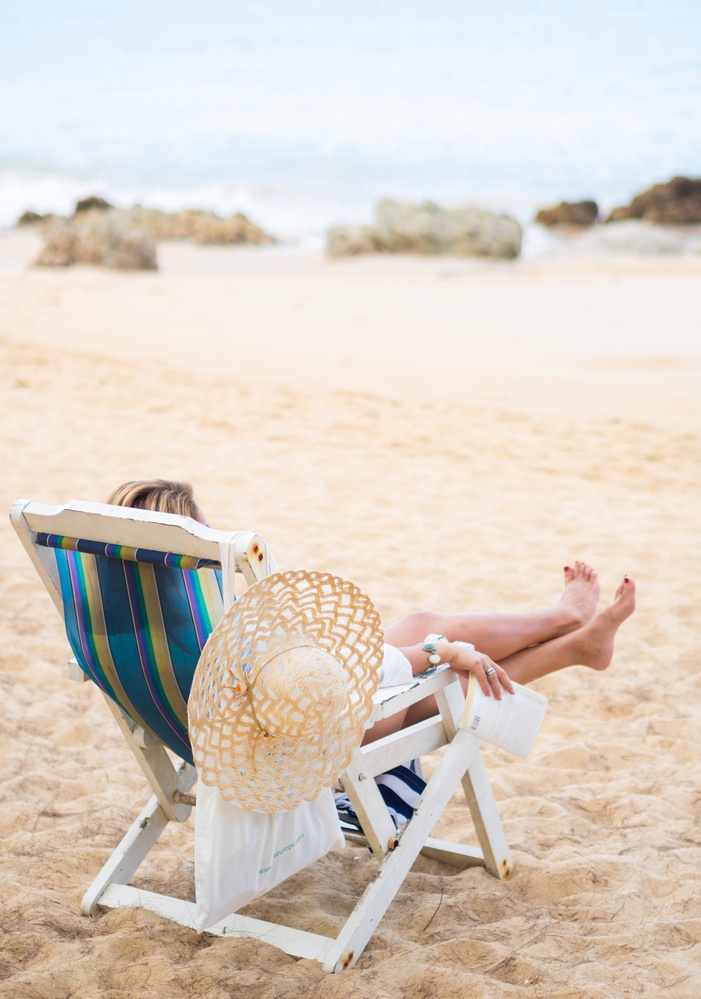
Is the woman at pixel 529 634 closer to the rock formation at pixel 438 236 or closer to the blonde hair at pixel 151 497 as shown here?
the blonde hair at pixel 151 497

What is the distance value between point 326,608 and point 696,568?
3274 millimetres

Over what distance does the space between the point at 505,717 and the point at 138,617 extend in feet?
2.73

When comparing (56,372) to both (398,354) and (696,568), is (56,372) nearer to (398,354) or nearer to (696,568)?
(398,354)

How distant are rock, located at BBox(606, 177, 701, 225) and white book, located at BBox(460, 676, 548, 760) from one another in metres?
23.0

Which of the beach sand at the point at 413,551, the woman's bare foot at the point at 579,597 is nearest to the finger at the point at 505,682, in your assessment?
the beach sand at the point at 413,551

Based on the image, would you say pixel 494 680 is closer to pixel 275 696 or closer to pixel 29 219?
pixel 275 696

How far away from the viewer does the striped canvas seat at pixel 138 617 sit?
179 centimetres

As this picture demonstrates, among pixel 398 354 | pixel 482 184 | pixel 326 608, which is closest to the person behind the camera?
pixel 326 608

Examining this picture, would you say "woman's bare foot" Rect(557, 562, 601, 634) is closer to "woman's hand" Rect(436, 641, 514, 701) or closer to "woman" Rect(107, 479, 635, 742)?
"woman" Rect(107, 479, 635, 742)

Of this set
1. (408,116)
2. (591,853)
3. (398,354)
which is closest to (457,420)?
(398,354)

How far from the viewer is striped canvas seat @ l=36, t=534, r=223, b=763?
179cm

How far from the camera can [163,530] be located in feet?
5.35

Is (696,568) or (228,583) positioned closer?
(228,583)

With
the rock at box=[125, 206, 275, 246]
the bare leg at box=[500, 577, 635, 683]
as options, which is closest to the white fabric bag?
the bare leg at box=[500, 577, 635, 683]
